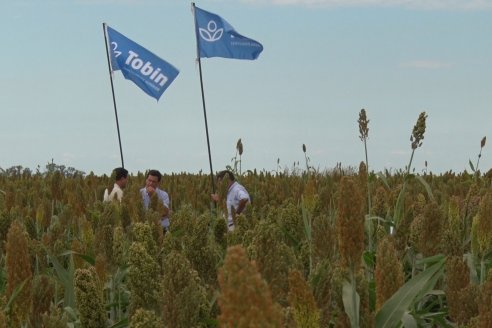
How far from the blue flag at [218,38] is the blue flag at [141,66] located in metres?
Answer: 1.83

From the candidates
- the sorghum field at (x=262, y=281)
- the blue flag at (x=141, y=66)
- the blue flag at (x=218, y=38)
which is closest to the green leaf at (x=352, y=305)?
the sorghum field at (x=262, y=281)

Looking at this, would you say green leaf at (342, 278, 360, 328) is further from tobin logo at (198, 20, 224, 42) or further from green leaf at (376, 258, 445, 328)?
tobin logo at (198, 20, 224, 42)

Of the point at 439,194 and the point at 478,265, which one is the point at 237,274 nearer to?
the point at 478,265

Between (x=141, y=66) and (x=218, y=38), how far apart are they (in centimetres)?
253

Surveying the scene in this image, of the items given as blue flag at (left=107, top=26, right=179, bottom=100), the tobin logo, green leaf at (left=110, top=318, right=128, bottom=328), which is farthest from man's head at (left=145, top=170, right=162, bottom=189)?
green leaf at (left=110, top=318, right=128, bottom=328)

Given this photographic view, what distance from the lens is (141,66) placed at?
1795 cm

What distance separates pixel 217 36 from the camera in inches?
638

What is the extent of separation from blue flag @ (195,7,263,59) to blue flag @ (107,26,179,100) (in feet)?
6.01

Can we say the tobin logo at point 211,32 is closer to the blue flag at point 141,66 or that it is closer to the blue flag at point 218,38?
the blue flag at point 218,38

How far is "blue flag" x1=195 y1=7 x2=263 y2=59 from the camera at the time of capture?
631 inches

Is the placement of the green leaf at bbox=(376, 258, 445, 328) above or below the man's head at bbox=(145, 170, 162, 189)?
→ below

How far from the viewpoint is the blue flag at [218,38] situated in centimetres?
1602

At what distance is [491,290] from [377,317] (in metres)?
0.39

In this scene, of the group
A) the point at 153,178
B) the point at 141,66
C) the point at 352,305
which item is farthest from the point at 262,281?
the point at 141,66
